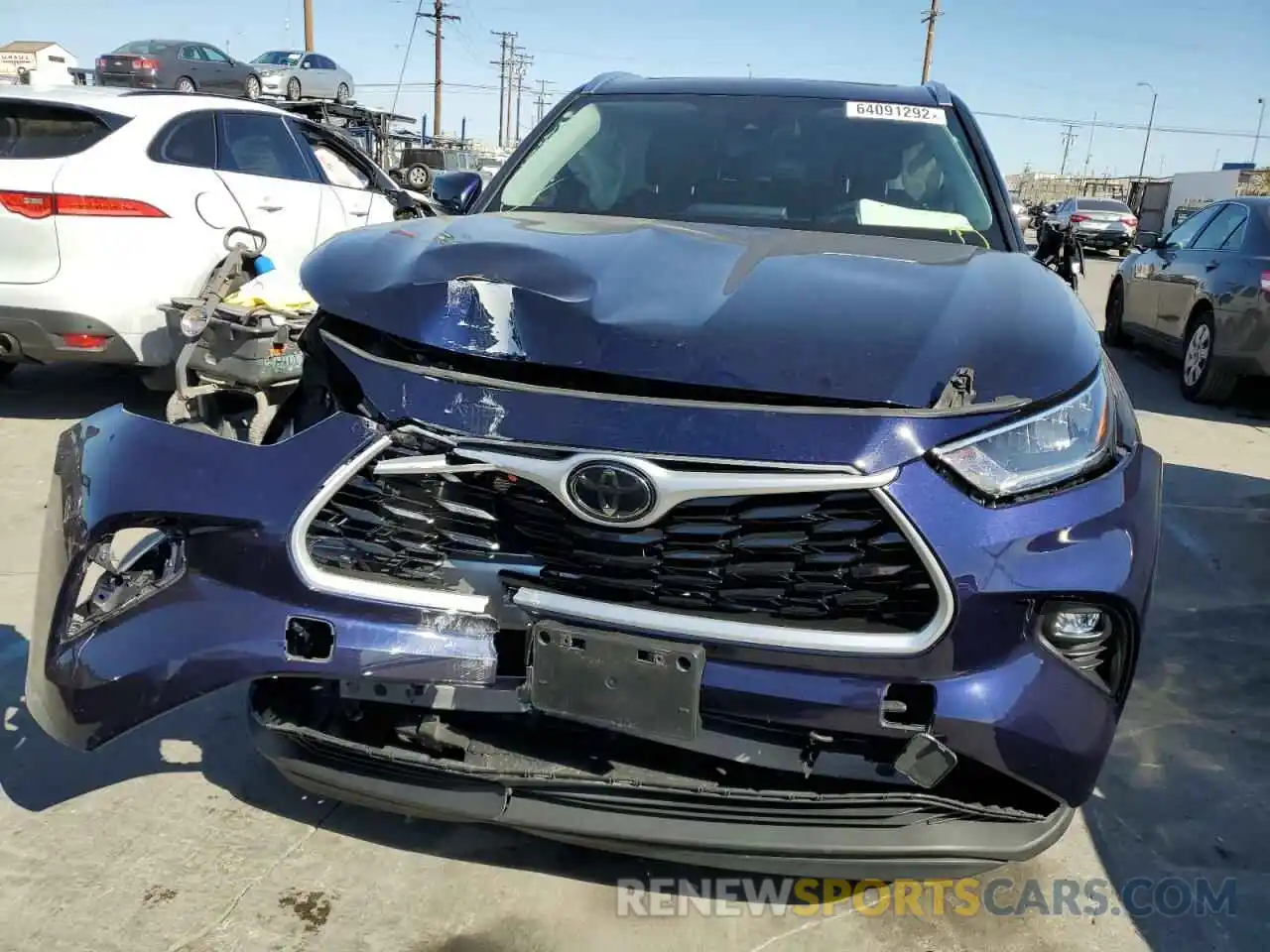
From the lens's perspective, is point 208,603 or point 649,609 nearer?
point 649,609

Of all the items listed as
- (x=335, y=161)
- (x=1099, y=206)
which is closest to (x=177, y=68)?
A: (x=335, y=161)

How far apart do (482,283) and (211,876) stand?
4.66 ft

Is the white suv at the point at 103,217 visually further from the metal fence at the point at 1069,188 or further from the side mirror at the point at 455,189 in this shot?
the metal fence at the point at 1069,188

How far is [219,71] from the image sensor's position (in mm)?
20203

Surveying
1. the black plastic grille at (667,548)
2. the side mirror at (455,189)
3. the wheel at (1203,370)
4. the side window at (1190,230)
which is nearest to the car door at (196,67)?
the side window at (1190,230)

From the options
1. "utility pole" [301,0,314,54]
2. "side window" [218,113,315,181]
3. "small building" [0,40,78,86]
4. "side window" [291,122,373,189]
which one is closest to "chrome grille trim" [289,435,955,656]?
"side window" [218,113,315,181]

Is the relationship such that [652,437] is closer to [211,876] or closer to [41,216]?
[211,876]

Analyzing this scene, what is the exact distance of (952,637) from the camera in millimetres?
1699

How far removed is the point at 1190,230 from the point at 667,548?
27.1ft

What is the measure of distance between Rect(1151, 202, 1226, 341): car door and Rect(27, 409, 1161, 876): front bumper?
671 cm

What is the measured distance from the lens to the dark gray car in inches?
749

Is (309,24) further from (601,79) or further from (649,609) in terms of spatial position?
(649,609)

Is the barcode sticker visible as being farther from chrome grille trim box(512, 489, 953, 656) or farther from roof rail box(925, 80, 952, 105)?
chrome grille trim box(512, 489, 953, 656)

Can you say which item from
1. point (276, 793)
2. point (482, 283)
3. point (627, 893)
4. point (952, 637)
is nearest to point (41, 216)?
point (276, 793)
